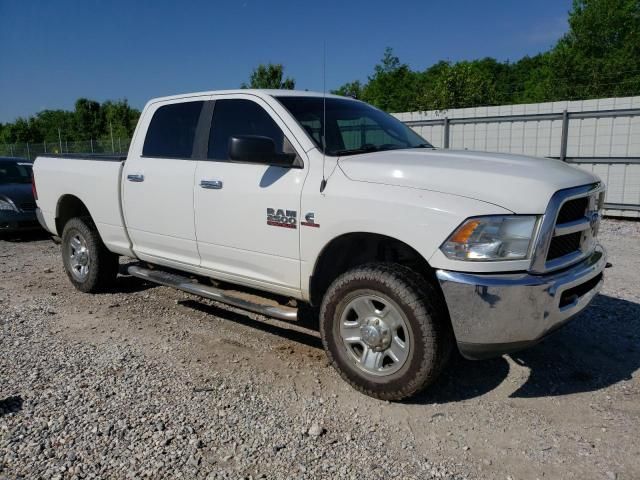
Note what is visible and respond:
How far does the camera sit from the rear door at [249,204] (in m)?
3.78

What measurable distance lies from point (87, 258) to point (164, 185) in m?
1.86

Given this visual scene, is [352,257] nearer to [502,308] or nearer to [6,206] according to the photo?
[502,308]

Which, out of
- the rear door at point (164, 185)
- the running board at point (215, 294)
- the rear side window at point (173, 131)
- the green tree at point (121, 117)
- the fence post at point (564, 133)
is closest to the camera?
the running board at point (215, 294)

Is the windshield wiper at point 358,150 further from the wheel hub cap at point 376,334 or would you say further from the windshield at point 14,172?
the windshield at point 14,172

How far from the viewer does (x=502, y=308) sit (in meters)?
2.92

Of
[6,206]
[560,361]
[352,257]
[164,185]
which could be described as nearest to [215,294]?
[164,185]

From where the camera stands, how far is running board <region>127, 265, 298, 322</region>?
153 inches

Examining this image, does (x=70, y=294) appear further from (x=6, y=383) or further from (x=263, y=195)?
(x=263, y=195)

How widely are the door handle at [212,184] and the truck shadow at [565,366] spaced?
2.14 metres

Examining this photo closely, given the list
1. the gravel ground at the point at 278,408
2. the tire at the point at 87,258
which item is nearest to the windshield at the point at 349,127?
the gravel ground at the point at 278,408

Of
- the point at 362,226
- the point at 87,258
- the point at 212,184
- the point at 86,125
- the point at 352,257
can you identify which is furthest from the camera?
the point at 86,125

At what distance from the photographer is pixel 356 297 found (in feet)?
11.4

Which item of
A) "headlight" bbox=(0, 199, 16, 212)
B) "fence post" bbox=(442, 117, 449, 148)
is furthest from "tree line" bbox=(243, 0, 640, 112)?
"headlight" bbox=(0, 199, 16, 212)

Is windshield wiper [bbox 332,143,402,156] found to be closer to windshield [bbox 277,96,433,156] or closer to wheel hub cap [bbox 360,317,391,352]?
windshield [bbox 277,96,433,156]
